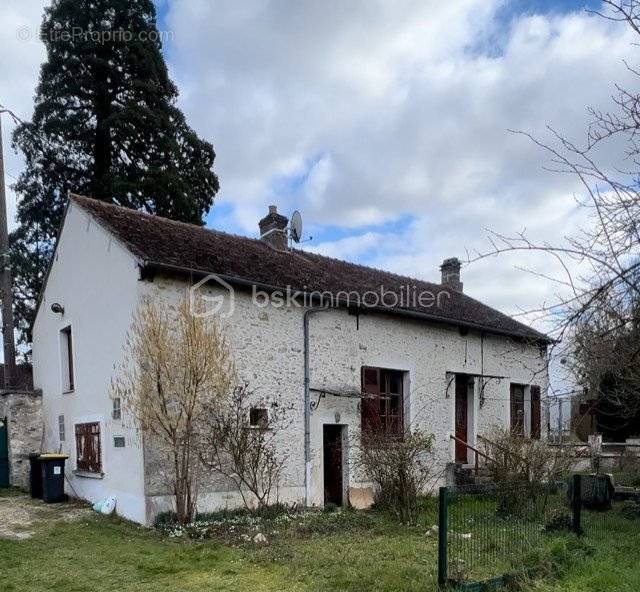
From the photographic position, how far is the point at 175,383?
9.94 meters

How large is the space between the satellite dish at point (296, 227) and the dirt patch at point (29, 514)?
841cm

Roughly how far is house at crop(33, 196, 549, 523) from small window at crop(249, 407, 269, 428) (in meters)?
0.07

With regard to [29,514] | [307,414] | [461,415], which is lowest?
[29,514]

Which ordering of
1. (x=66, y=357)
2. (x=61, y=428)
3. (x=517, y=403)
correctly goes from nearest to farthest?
1. (x=61, y=428)
2. (x=66, y=357)
3. (x=517, y=403)

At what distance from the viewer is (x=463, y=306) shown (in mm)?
18234

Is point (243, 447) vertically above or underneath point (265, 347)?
underneath

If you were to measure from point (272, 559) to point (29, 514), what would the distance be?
5.83m

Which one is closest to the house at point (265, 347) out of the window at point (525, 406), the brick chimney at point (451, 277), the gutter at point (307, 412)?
the gutter at point (307, 412)

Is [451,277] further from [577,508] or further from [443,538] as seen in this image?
[443,538]

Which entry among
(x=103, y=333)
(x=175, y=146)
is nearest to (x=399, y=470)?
(x=103, y=333)

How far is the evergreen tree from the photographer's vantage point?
19672mm

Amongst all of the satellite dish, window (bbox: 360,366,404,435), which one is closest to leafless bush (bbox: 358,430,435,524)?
window (bbox: 360,366,404,435)

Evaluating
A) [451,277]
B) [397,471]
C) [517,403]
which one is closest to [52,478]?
[397,471]

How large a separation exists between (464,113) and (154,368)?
686 centimetres
